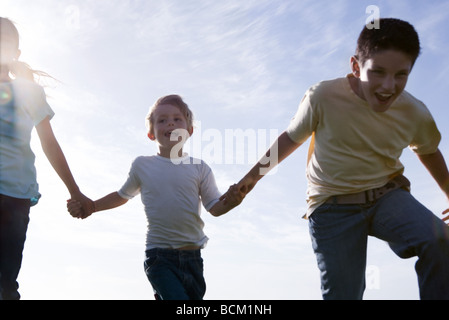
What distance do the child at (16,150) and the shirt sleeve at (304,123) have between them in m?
2.09

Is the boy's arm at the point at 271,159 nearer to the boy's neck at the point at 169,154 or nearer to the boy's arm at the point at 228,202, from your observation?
the boy's arm at the point at 228,202

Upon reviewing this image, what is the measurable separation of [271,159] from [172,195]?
4.15 feet

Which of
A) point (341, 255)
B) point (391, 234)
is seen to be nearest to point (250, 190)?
point (341, 255)

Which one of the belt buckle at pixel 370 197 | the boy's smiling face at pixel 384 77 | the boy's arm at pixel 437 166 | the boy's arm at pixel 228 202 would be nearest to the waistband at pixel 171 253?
the boy's arm at pixel 228 202

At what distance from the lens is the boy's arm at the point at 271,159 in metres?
4.44

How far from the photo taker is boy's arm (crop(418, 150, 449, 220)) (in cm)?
474

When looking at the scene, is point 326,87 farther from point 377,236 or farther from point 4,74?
point 4,74

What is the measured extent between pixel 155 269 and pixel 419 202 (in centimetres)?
240

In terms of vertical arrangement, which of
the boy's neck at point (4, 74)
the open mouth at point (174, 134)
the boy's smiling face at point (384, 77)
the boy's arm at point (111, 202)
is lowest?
the boy's arm at point (111, 202)

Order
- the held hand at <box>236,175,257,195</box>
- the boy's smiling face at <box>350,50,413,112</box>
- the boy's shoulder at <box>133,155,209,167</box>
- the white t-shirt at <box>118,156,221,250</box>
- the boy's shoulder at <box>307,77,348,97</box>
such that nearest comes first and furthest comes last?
the boy's smiling face at <box>350,50,413,112</box> → the boy's shoulder at <box>307,77,348,97</box> → the held hand at <box>236,175,257,195</box> → the white t-shirt at <box>118,156,221,250</box> → the boy's shoulder at <box>133,155,209,167</box>

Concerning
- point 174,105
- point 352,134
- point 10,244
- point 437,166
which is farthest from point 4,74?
point 437,166

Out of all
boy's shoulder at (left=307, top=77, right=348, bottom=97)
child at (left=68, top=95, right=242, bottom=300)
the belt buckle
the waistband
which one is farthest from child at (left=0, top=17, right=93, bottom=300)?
the belt buckle

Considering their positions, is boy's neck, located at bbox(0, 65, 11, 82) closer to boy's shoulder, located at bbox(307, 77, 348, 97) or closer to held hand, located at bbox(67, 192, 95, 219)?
held hand, located at bbox(67, 192, 95, 219)

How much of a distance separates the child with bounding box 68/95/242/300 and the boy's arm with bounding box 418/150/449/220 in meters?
1.69
